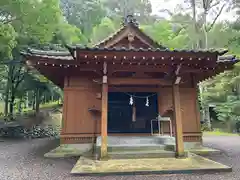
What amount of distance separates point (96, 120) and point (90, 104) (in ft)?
1.82

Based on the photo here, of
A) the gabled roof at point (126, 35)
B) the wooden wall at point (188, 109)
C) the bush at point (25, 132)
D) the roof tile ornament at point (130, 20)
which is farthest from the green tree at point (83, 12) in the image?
the wooden wall at point (188, 109)

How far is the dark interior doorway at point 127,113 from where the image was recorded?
7219 mm

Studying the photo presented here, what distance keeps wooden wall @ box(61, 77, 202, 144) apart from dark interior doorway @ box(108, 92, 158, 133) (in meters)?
0.89

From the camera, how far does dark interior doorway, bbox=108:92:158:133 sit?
7.22 meters

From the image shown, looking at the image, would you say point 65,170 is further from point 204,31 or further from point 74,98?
point 204,31

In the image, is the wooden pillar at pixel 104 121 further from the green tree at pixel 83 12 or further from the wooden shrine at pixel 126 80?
the green tree at pixel 83 12

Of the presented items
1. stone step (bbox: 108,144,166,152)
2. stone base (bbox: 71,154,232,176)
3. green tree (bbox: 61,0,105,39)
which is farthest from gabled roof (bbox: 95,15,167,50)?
green tree (bbox: 61,0,105,39)

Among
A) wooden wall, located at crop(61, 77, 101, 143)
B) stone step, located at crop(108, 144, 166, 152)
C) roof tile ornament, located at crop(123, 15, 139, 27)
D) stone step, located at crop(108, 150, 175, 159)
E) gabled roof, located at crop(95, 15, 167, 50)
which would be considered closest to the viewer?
stone step, located at crop(108, 150, 175, 159)

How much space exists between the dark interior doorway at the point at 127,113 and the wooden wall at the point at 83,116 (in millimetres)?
888

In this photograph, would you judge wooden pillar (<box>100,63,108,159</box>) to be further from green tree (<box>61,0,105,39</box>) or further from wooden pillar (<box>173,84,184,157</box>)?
green tree (<box>61,0,105,39</box>)

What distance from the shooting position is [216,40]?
17.3 m

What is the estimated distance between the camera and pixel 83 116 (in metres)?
6.14

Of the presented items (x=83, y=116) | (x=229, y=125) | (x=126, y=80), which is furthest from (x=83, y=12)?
(x=126, y=80)

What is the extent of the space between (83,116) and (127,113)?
197 centimetres
